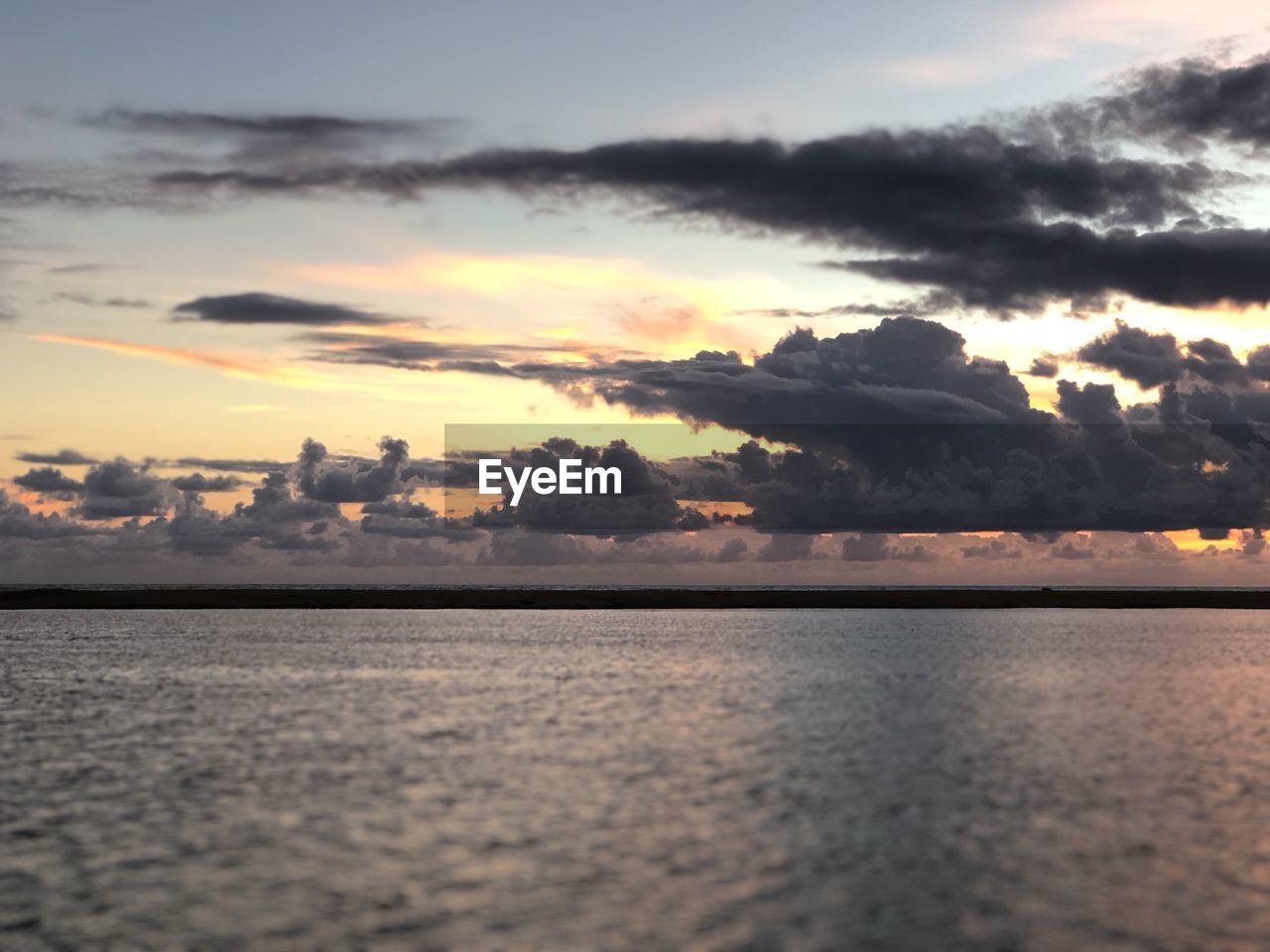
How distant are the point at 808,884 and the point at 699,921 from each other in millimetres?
3437


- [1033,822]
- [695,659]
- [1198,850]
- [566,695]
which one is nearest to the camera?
[1198,850]

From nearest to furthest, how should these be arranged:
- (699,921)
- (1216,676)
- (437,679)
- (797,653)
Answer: (699,921) < (437,679) < (1216,676) < (797,653)

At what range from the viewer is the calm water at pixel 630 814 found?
22.1 meters

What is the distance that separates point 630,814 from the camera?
107 ft

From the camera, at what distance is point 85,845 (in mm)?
28406

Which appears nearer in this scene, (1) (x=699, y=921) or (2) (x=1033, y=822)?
(1) (x=699, y=921)

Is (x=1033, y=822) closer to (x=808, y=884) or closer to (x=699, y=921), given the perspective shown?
(x=808, y=884)

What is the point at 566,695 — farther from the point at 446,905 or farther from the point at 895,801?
the point at 446,905

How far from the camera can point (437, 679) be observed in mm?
78875

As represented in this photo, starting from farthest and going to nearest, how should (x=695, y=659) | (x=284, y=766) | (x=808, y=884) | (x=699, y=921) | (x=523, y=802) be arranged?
(x=695, y=659)
(x=284, y=766)
(x=523, y=802)
(x=808, y=884)
(x=699, y=921)

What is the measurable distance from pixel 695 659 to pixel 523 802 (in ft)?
219

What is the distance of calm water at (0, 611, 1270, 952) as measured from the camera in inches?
870

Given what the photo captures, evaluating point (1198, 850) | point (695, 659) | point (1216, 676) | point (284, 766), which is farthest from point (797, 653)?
point (1198, 850)

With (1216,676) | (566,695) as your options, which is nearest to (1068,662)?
(1216,676)
